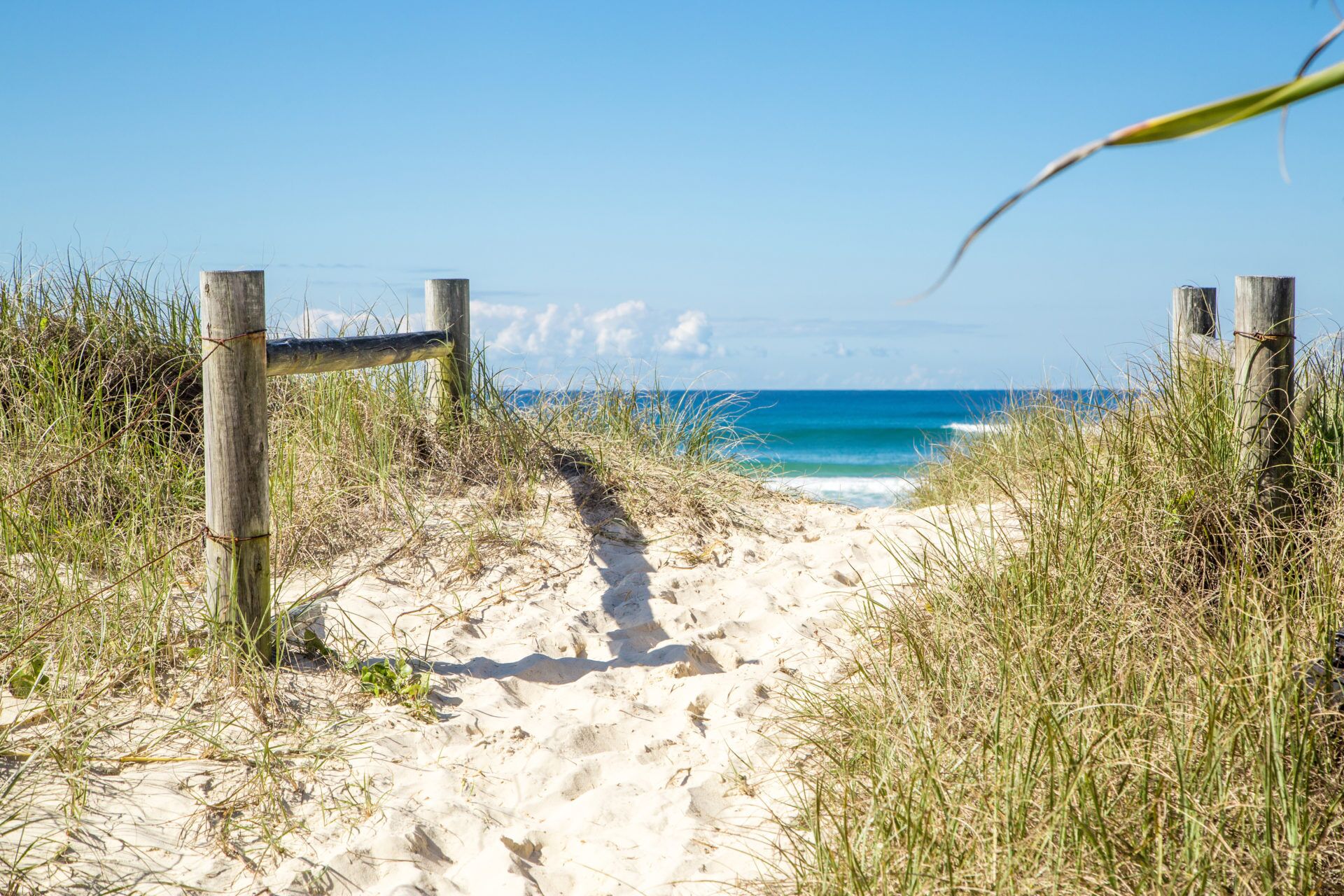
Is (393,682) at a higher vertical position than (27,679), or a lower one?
lower

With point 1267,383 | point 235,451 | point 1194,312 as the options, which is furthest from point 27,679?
point 1194,312

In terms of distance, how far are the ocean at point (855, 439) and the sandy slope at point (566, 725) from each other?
1026 mm

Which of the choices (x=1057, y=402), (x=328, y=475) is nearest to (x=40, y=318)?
(x=328, y=475)

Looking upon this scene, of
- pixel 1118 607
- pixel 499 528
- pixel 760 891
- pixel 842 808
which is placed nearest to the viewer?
pixel 760 891

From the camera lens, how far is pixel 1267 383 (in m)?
3.65

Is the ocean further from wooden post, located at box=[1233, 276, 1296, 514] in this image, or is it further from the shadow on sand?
wooden post, located at box=[1233, 276, 1296, 514]

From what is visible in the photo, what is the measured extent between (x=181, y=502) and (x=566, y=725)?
2.63 meters

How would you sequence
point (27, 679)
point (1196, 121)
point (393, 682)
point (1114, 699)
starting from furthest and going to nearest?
point (393, 682)
point (27, 679)
point (1114, 699)
point (1196, 121)

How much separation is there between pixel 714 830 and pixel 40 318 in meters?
4.97

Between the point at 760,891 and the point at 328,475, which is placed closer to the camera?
the point at 760,891

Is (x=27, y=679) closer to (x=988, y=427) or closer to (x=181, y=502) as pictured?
(x=181, y=502)

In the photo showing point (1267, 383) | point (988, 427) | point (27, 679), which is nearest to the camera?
point (27, 679)

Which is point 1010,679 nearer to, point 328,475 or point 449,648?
point 449,648

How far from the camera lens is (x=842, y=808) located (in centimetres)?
232
